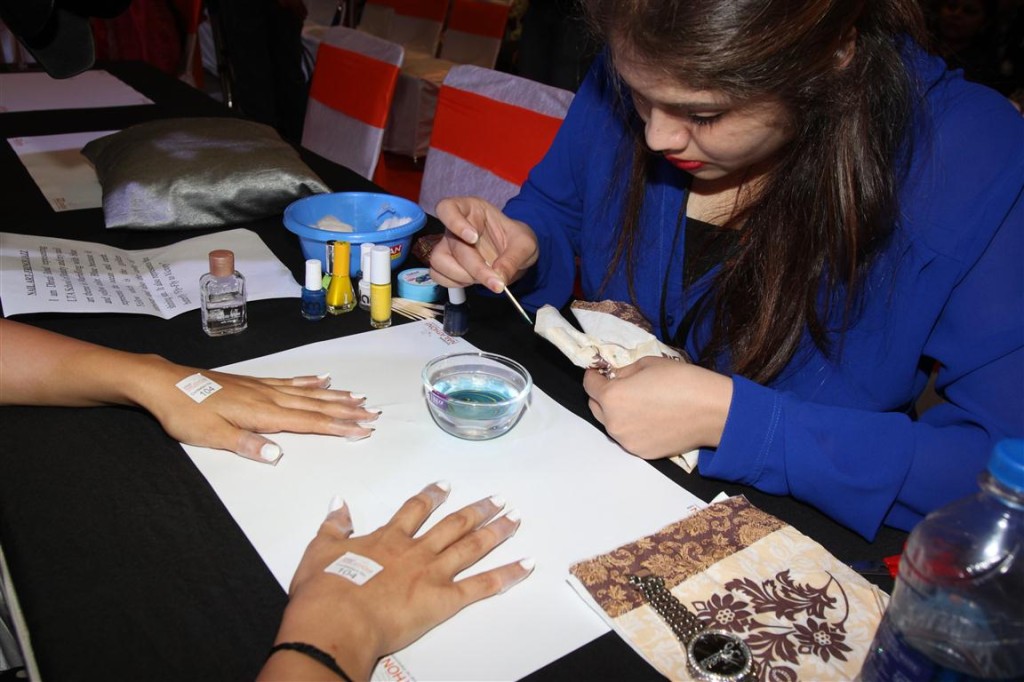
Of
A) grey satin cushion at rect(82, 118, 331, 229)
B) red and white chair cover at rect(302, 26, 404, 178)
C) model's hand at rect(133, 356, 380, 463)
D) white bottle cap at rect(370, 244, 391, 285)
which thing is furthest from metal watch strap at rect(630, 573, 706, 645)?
red and white chair cover at rect(302, 26, 404, 178)

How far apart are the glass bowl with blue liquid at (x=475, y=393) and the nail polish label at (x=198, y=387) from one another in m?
0.26

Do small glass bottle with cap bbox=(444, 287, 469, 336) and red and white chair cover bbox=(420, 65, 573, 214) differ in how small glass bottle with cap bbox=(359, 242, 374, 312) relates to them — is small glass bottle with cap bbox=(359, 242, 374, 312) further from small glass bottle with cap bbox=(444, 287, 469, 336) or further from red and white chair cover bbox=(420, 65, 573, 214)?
red and white chair cover bbox=(420, 65, 573, 214)

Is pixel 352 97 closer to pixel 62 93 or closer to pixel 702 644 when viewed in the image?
pixel 62 93

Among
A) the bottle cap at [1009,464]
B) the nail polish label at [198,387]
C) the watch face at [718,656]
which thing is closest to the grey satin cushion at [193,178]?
the nail polish label at [198,387]

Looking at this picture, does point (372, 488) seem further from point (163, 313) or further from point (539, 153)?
point (539, 153)

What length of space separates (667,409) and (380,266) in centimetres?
51

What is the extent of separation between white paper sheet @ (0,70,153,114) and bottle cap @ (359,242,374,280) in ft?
4.48

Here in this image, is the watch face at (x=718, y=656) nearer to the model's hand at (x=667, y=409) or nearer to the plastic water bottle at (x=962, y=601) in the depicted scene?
the plastic water bottle at (x=962, y=601)

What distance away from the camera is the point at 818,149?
37.5 inches

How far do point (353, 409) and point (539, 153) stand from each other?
954 millimetres

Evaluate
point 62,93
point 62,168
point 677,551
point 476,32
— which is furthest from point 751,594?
point 476,32

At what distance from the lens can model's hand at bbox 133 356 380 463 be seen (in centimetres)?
89

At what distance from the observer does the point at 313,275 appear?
1176mm

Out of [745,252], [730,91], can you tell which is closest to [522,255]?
[745,252]
